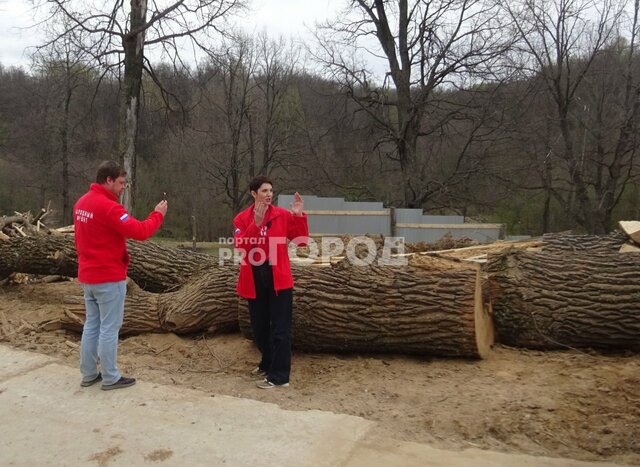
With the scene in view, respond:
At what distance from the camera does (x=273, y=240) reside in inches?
178

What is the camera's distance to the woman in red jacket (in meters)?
4.52

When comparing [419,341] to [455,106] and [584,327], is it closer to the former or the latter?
[584,327]

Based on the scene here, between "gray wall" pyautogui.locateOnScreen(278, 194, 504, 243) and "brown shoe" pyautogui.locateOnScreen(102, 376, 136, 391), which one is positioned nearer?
"brown shoe" pyautogui.locateOnScreen(102, 376, 136, 391)

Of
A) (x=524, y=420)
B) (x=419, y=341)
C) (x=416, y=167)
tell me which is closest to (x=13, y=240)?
(x=419, y=341)

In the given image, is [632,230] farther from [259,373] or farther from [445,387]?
[259,373]

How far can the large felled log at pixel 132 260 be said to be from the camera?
746 cm

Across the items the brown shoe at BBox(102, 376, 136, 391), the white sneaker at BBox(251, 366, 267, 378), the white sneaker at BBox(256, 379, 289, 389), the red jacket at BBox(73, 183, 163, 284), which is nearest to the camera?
the red jacket at BBox(73, 183, 163, 284)

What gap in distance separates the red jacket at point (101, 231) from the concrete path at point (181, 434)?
38.7 inches

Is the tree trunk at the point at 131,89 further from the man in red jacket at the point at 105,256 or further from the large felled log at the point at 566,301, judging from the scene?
the large felled log at the point at 566,301

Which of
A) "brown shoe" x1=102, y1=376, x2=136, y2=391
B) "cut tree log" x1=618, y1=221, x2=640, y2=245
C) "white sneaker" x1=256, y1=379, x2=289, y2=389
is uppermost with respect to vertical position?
"cut tree log" x1=618, y1=221, x2=640, y2=245

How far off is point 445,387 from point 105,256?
2.92 metres

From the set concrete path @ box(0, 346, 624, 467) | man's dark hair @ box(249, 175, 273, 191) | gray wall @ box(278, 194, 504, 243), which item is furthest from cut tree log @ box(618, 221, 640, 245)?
gray wall @ box(278, 194, 504, 243)

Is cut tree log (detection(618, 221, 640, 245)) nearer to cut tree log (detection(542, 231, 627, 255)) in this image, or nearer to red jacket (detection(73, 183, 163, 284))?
cut tree log (detection(542, 231, 627, 255))

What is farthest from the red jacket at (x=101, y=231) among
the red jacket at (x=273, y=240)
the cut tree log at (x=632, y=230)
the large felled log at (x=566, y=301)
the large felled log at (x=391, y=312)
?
the cut tree log at (x=632, y=230)
